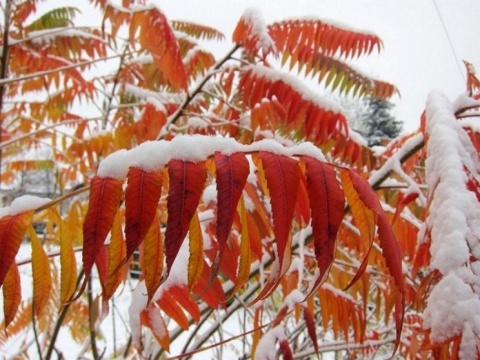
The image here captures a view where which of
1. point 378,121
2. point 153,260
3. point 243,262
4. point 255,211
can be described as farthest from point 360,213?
point 378,121

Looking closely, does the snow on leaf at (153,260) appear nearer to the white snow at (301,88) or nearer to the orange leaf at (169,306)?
the orange leaf at (169,306)

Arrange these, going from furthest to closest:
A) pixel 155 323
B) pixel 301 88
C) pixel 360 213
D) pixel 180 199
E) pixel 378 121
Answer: pixel 378 121 → pixel 301 88 → pixel 155 323 → pixel 360 213 → pixel 180 199

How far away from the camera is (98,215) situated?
0.47 meters

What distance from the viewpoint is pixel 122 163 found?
1.65 ft

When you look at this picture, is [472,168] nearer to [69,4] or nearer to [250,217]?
[250,217]

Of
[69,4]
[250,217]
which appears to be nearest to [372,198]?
[250,217]

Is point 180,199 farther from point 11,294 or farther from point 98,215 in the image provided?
point 11,294

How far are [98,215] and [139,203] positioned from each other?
5 cm

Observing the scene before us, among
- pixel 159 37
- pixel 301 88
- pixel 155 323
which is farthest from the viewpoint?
pixel 159 37

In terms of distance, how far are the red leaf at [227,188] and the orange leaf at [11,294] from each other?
324 millimetres

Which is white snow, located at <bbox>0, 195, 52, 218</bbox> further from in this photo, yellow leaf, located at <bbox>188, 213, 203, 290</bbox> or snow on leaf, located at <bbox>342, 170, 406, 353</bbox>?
snow on leaf, located at <bbox>342, 170, 406, 353</bbox>

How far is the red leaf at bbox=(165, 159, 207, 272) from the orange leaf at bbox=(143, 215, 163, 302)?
12 centimetres

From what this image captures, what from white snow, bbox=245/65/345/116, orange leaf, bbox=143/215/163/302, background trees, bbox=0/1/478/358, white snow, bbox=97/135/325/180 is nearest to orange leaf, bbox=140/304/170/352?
background trees, bbox=0/1/478/358

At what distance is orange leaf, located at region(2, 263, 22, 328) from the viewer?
585 millimetres
